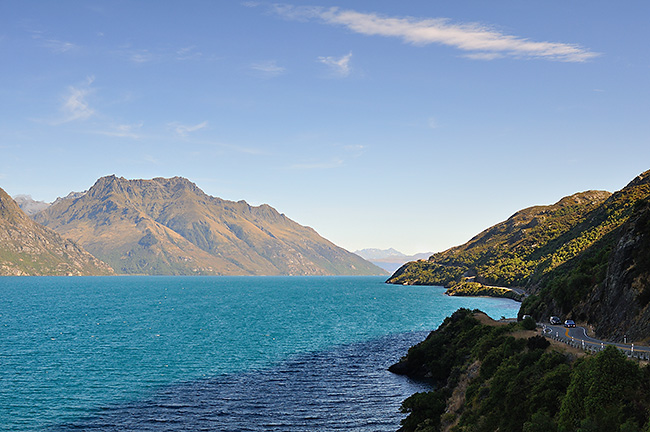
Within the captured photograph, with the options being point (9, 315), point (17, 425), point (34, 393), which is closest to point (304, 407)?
point (17, 425)

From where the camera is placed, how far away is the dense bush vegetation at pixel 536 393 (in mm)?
29578

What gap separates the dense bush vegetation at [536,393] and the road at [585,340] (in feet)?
11.0

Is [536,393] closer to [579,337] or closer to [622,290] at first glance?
[579,337]

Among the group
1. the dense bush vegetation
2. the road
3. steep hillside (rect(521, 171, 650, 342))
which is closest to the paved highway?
the road

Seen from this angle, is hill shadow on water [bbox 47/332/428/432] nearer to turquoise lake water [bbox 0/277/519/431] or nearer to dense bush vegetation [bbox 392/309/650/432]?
turquoise lake water [bbox 0/277/519/431]

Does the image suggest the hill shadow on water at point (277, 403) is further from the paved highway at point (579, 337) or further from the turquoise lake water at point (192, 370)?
the paved highway at point (579, 337)

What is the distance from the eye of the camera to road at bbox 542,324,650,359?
128ft

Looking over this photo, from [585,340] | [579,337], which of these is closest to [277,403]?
[585,340]

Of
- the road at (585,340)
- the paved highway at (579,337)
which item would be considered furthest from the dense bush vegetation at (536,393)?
the paved highway at (579,337)

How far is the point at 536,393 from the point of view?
3741cm

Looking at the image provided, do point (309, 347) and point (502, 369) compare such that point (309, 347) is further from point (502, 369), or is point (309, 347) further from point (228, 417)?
point (502, 369)

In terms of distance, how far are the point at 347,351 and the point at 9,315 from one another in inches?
4543

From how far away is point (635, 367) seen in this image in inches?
1219

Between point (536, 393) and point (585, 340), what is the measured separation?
1815 cm
